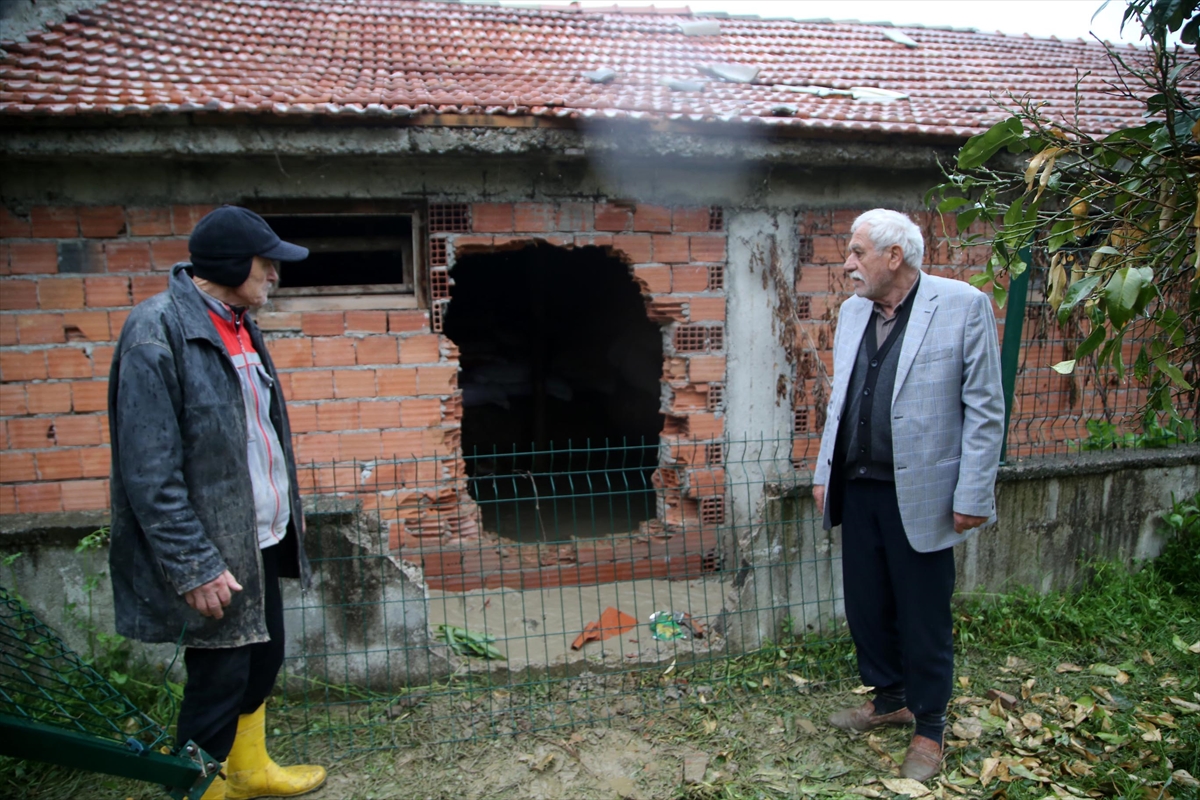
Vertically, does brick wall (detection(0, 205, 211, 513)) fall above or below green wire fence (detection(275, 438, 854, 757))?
above

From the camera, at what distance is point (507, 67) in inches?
241

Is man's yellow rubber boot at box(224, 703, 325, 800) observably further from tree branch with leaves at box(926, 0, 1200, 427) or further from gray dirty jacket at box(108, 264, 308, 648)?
tree branch with leaves at box(926, 0, 1200, 427)

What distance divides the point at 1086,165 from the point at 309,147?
398 cm

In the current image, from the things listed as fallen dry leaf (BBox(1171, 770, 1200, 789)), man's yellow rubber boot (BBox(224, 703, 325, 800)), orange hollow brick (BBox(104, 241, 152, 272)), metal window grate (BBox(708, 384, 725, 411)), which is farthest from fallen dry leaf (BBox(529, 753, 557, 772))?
orange hollow brick (BBox(104, 241, 152, 272))

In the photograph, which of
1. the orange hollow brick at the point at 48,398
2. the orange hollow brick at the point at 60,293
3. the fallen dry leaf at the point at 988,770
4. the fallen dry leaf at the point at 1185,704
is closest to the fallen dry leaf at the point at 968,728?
the fallen dry leaf at the point at 988,770

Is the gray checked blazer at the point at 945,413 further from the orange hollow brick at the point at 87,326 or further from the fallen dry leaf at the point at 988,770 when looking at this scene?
the orange hollow brick at the point at 87,326

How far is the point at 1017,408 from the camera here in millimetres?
6129

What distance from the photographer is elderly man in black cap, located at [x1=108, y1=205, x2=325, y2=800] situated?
2381 mm

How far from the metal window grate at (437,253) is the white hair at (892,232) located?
3.04 m

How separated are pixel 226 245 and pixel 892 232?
228 centimetres

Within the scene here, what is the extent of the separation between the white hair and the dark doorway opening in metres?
5.55

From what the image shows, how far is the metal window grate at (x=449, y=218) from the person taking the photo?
524 centimetres

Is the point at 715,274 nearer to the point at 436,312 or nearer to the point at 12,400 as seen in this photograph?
the point at 436,312

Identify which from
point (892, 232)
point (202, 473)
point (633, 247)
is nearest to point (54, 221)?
point (202, 473)
